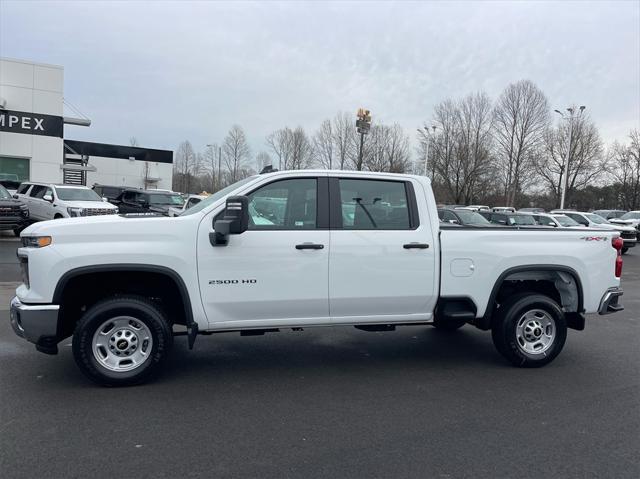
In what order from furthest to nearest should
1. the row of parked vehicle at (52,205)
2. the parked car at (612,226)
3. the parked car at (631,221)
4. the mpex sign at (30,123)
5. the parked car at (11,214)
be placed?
the parked car at (631,221), the mpex sign at (30,123), the parked car at (612,226), the row of parked vehicle at (52,205), the parked car at (11,214)

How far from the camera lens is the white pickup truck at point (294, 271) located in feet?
15.0

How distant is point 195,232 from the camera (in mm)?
4715

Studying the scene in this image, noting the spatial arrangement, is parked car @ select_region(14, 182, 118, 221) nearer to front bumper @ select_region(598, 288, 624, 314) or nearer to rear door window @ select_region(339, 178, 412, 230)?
rear door window @ select_region(339, 178, 412, 230)

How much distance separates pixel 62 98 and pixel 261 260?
88.8 feet

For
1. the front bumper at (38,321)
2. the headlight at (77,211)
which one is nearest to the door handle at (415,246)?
the front bumper at (38,321)

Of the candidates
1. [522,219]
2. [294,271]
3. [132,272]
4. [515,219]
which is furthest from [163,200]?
[294,271]

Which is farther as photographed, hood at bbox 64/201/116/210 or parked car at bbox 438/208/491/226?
parked car at bbox 438/208/491/226

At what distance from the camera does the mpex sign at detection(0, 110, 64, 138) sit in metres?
26.2

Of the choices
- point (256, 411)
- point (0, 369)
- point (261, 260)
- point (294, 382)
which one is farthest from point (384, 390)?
point (0, 369)

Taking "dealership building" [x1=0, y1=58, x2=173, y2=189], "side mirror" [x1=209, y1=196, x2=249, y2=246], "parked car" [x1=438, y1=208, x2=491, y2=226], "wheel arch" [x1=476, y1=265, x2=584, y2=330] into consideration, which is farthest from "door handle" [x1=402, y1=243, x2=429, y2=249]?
"dealership building" [x1=0, y1=58, x2=173, y2=189]

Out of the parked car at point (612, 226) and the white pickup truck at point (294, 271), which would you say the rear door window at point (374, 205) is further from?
the parked car at point (612, 226)

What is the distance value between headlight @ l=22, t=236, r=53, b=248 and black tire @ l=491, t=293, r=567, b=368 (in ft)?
14.7

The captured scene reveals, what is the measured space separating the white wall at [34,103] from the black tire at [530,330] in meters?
27.5

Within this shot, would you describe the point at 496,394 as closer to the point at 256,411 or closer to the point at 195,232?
the point at 256,411
